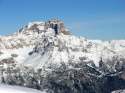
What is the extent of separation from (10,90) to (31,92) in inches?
89.1

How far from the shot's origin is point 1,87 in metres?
40.2

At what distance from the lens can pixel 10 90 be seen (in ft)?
127

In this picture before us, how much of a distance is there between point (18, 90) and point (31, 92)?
1.38m

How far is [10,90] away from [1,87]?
1827 mm

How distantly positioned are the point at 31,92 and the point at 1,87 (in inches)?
108

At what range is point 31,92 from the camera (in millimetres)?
40094

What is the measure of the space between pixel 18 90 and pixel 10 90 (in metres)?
0.89

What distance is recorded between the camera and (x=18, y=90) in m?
39.3
